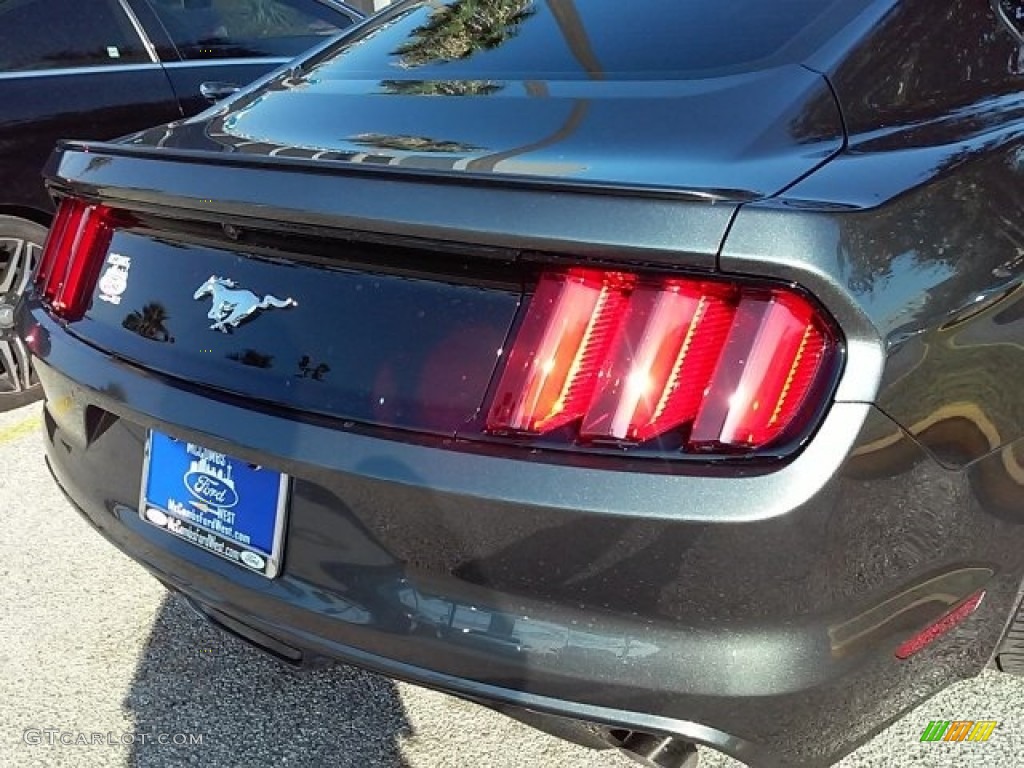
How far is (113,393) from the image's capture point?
1.83 metres

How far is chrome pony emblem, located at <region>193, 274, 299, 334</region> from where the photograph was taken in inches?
64.5

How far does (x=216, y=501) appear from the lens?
168 centimetres

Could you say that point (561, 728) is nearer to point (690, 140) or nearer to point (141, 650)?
point (690, 140)

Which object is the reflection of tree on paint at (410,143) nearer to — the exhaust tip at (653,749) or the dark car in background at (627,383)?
the dark car in background at (627,383)

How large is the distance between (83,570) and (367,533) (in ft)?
5.64

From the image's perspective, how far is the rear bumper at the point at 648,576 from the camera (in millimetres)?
1308

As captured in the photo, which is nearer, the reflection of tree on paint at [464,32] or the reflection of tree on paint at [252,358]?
the reflection of tree on paint at [252,358]

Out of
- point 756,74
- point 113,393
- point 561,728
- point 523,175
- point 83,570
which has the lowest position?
point 83,570

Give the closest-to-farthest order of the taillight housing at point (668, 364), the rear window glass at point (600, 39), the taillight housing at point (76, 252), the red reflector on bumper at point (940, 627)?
1. the taillight housing at point (668, 364)
2. the red reflector on bumper at point (940, 627)
3. the rear window glass at point (600, 39)
4. the taillight housing at point (76, 252)

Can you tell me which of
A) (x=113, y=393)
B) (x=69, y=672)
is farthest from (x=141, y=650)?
(x=113, y=393)

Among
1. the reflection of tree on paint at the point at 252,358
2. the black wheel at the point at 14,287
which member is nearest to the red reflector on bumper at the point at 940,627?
the reflection of tree on paint at the point at 252,358

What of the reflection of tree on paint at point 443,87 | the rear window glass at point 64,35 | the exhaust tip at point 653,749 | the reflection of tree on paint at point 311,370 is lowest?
the exhaust tip at point 653,749

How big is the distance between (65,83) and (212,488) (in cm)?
283

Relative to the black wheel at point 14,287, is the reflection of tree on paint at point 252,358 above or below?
above
